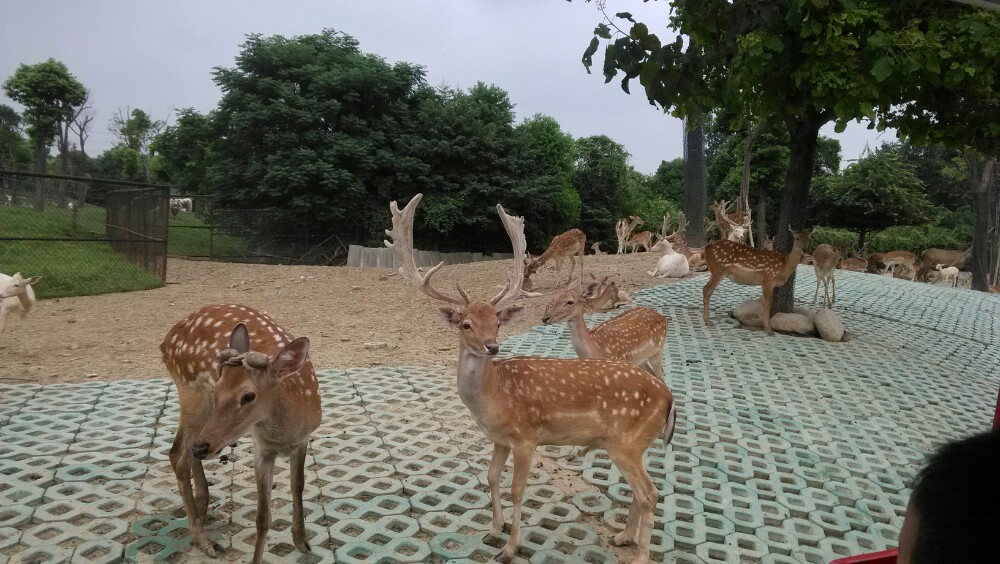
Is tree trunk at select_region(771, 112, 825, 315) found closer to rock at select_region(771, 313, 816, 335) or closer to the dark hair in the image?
rock at select_region(771, 313, 816, 335)

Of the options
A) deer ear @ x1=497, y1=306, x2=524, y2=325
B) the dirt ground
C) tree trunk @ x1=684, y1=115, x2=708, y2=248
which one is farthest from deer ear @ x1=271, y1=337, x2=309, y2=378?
tree trunk @ x1=684, y1=115, x2=708, y2=248

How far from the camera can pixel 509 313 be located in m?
3.38

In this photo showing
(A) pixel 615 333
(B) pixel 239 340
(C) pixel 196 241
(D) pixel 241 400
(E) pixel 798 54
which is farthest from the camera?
(C) pixel 196 241

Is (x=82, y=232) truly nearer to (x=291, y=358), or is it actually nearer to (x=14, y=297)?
(x=14, y=297)

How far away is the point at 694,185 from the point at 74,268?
14.3 m

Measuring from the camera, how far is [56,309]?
30.9ft

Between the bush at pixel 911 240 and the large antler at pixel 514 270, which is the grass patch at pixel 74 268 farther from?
the bush at pixel 911 240

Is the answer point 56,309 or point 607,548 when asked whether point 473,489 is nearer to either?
point 607,548

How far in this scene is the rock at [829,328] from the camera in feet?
24.8

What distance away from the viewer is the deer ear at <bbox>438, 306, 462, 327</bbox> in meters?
3.29

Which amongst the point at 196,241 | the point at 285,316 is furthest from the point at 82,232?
the point at 285,316

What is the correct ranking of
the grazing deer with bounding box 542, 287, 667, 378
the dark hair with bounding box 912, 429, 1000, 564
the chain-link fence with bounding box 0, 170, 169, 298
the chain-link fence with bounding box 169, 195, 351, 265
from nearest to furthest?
1. the dark hair with bounding box 912, 429, 1000, 564
2. the grazing deer with bounding box 542, 287, 667, 378
3. the chain-link fence with bounding box 0, 170, 169, 298
4. the chain-link fence with bounding box 169, 195, 351, 265

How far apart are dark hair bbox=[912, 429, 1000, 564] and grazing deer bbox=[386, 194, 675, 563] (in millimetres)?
2288

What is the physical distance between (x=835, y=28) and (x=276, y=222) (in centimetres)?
1727
